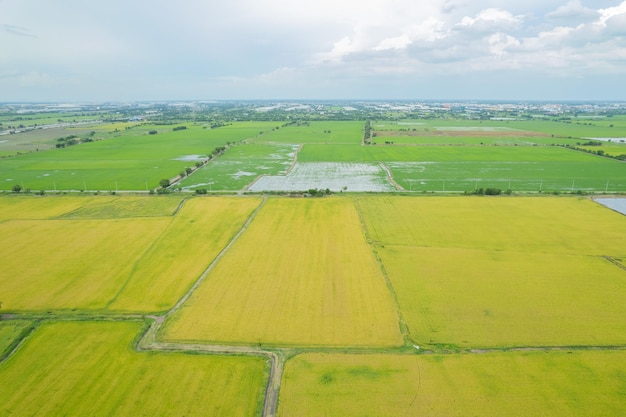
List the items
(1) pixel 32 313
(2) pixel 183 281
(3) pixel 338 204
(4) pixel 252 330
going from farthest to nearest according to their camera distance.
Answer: (3) pixel 338 204 < (2) pixel 183 281 < (1) pixel 32 313 < (4) pixel 252 330

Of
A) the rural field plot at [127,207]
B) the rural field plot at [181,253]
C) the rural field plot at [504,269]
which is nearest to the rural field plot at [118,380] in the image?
the rural field plot at [181,253]

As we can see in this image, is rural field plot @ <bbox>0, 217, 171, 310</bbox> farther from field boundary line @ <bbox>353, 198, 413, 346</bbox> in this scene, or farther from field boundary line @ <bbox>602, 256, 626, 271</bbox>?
field boundary line @ <bbox>602, 256, 626, 271</bbox>

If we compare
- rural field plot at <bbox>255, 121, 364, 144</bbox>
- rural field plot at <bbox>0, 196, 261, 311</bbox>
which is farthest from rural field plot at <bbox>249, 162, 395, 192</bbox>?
rural field plot at <bbox>255, 121, 364, 144</bbox>

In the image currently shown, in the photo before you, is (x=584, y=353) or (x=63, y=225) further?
(x=63, y=225)

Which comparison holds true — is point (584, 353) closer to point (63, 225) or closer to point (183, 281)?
point (183, 281)

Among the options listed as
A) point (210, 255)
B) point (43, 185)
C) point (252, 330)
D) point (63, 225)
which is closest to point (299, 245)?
point (210, 255)

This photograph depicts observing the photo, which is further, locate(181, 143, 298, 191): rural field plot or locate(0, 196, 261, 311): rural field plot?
locate(181, 143, 298, 191): rural field plot

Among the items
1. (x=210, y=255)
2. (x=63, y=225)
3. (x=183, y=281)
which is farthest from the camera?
(x=63, y=225)
